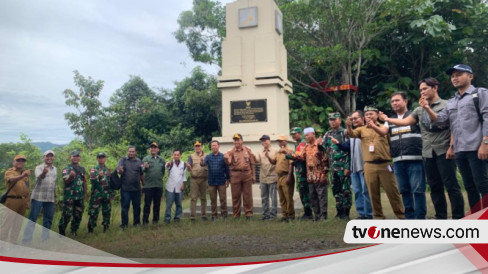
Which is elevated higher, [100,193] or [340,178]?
[340,178]

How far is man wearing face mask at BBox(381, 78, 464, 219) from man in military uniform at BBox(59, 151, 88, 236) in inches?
165

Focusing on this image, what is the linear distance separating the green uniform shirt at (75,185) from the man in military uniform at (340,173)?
3659 mm

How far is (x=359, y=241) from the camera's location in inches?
96.9

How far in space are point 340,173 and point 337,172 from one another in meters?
0.04

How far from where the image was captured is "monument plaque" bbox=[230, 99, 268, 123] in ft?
23.5

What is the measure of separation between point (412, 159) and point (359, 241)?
5.83 ft

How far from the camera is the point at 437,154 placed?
3.44 meters

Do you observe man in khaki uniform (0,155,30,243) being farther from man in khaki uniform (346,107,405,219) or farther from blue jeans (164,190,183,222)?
man in khaki uniform (346,107,405,219)

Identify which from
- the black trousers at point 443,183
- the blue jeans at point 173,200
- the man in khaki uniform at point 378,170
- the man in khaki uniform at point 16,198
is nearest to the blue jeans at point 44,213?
the man in khaki uniform at point 16,198

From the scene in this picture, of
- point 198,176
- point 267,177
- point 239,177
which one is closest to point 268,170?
point 267,177

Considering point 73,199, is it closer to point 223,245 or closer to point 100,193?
point 100,193

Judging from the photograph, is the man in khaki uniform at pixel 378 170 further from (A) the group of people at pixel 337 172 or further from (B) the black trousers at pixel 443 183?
(B) the black trousers at pixel 443 183

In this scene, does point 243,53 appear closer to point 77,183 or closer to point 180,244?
point 77,183

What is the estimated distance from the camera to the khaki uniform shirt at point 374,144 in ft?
13.6
